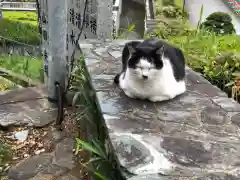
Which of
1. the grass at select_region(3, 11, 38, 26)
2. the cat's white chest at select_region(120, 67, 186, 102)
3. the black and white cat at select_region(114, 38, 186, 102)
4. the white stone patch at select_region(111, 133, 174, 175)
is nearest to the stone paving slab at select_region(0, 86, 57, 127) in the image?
the black and white cat at select_region(114, 38, 186, 102)

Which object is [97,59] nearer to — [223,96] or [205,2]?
[223,96]

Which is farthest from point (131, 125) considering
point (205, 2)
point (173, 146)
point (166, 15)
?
Answer: point (205, 2)

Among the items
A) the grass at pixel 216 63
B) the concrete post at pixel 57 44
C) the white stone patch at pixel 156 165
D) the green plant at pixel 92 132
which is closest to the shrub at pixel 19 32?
the grass at pixel 216 63

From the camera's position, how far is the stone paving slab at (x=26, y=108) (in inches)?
177

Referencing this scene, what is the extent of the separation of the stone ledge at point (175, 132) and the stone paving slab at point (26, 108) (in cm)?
110

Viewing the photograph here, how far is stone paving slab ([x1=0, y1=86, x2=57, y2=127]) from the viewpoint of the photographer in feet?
14.7

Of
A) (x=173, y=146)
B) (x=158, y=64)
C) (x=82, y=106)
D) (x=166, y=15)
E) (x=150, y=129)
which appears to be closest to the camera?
(x=173, y=146)

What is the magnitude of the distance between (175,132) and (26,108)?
8.56 ft

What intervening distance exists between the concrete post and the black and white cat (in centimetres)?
119

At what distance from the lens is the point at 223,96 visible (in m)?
3.46

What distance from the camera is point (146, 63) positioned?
2.87 meters

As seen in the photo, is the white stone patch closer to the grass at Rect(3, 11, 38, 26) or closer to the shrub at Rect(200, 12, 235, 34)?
the shrub at Rect(200, 12, 235, 34)

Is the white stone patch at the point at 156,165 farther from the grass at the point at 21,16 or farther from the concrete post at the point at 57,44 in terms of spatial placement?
the grass at the point at 21,16

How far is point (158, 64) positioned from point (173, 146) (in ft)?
2.43
